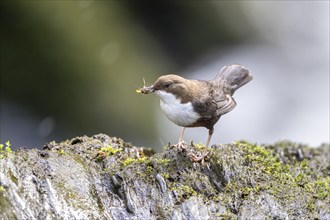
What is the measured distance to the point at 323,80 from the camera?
38.4ft

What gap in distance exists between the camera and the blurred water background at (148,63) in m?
8.85

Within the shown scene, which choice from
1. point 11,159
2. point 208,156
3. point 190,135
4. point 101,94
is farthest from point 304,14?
point 11,159

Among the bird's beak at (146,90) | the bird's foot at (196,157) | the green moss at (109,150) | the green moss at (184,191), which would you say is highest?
the bird's beak at (146,90)

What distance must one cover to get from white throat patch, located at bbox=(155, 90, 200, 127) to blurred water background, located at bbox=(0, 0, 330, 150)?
3.94 m

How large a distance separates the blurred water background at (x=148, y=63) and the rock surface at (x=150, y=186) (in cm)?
408

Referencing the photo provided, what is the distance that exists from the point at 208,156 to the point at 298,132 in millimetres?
6114

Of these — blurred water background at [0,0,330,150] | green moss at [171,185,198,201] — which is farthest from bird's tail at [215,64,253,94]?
blurred water background at [0,0,330,150]

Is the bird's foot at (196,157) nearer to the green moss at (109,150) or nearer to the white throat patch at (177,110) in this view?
the white throat patch at (177,110)

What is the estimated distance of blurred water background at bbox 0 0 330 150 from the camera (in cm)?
885

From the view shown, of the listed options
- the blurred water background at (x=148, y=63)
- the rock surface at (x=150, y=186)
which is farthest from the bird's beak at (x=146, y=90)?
the blurred water background at (x=148, y=63)

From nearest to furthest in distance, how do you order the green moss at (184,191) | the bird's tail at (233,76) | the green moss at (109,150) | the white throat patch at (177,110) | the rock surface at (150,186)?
the rock surface at (150,186) < the green moss at (184,191) < the green moss at (109,150) < the white throat patch at (177,110) < the bird's tail at (233,76)

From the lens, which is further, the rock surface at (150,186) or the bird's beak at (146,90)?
the bird's beak at (146,90)

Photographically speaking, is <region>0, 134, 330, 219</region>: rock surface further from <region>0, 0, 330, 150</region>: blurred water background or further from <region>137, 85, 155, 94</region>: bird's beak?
<region>0, 0, 330, 150</region>: blurred water background

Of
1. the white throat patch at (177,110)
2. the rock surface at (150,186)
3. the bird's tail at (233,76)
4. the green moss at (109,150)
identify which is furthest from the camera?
the bird's tail at (233,76)
